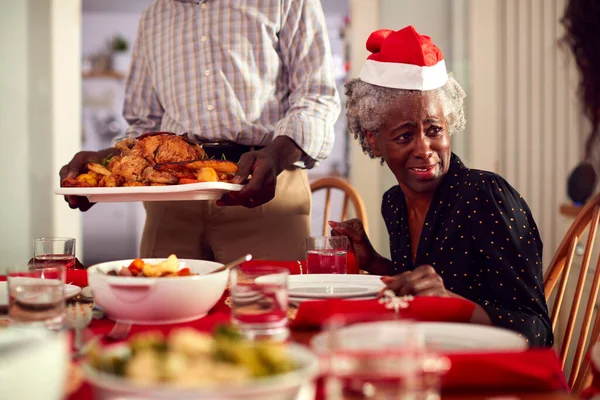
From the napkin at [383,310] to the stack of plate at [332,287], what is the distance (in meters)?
0.08

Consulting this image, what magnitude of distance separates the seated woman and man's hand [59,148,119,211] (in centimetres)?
65

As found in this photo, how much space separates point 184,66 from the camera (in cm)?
216

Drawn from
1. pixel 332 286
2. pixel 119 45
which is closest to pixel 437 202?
pixel 332 286

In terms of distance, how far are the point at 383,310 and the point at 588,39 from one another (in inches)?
36.4

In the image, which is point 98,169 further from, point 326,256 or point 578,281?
point 578,281

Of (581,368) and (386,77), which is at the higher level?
(386,77)

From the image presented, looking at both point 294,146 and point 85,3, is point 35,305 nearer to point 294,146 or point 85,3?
point 294,146

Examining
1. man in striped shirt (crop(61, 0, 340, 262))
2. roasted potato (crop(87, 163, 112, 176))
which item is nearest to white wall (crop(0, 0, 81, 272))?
man in striped shirt (crop(61, 0, 340, 262))

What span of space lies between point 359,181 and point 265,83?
1.73 meters

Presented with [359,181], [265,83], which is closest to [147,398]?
[265,83]

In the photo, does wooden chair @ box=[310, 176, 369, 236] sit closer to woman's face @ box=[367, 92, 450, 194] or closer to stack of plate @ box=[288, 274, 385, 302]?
woman's face @ box=[367, 92, 450, 194]

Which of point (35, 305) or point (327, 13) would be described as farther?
point (327, 13)

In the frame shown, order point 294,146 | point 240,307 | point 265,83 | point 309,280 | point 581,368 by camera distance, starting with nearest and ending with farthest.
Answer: point 240,307, point 309,280, point 581,368, point 294,146, point 265,83

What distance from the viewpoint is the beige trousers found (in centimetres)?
214
